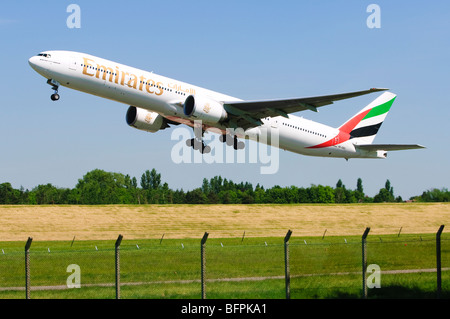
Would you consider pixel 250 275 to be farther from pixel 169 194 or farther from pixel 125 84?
pixel 169 194

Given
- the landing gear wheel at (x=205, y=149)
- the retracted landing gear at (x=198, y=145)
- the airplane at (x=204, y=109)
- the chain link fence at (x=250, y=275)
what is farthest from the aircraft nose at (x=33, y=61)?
the chain link fence at (x=250, y=275)

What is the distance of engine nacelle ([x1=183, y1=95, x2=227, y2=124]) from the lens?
1412 inches

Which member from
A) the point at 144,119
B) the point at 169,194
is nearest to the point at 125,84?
the point at 144,119

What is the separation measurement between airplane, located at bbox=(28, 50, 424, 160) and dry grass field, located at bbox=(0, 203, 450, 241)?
5994mm

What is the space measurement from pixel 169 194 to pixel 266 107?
37.7m

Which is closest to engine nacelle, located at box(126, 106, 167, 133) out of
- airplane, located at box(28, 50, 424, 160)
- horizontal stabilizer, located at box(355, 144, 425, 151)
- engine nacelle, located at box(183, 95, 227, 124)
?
airplane, located at box(28, 50, 424, 160)

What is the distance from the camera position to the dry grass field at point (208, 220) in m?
41.8

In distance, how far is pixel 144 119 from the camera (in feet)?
136

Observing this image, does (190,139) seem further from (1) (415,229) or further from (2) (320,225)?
(1) (415,229)

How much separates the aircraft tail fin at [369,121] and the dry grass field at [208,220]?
23.1 ft

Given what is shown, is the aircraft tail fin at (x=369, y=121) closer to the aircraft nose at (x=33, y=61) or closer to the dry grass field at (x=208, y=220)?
the dry grass field at (x=208, y=220)

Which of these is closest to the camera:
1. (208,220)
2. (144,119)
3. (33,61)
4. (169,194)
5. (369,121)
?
(33,61)

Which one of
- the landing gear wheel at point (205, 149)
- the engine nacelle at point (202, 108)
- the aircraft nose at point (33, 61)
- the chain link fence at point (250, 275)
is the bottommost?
the chain link fence at point (250, 275)
